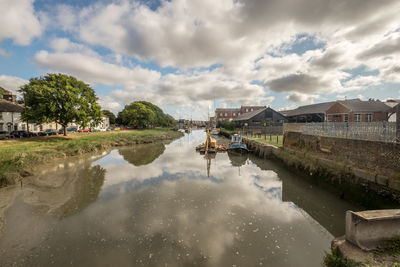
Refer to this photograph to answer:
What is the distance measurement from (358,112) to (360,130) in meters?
27.8

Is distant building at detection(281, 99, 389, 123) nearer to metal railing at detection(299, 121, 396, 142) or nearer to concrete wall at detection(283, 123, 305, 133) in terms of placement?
concrete wall at detection(283, 123, 305, 133)

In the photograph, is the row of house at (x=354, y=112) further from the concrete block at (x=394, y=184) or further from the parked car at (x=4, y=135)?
the parked car at (x=4, y=135)

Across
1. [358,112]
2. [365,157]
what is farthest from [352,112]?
[365,157]

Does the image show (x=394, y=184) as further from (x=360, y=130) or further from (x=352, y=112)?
(x=352, y=112)

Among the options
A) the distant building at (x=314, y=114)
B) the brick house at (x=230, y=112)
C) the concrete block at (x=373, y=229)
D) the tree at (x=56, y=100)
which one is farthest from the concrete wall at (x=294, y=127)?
the brick house at (x=230, y=112)

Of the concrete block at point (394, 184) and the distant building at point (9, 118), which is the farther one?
the distant building at point (9, 118)

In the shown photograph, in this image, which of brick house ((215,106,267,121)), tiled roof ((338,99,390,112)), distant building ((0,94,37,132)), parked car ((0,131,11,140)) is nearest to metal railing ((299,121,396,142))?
tiled roof ((338,99,390,112))

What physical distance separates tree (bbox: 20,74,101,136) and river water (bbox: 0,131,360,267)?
15.0m

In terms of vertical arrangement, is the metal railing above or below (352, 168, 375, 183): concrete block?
above

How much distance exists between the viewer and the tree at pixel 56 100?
72.3 ft

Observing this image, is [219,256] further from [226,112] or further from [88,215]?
[226,112]

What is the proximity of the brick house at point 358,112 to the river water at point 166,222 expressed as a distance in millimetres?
27904

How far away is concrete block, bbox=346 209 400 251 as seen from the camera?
3994 millimetres

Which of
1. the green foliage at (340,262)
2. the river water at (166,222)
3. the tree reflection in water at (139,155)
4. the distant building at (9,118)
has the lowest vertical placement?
the river water at (166,222)
